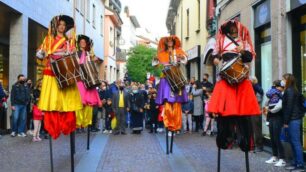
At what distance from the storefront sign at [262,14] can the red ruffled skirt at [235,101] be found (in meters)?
6.56

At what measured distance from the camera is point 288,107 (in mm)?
9453

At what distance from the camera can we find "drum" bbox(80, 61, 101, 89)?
34.5 ft

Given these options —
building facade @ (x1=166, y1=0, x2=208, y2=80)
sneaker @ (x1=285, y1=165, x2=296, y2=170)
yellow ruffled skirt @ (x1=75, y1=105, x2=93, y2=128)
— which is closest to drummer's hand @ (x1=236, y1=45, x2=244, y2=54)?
sneaker @ (x1=285, y1=165, x2=296, y2=170)

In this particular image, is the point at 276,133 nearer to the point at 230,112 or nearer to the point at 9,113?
the point at 230,112

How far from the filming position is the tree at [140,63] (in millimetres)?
56500

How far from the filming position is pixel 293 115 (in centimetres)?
957

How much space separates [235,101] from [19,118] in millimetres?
10849

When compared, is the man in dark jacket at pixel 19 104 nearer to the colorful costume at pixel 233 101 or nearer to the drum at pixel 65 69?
the drum at pixel 65 69

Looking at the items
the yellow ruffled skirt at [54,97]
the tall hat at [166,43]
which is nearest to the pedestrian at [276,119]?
the tall hat at [166,43]

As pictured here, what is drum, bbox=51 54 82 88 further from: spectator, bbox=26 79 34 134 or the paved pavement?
spectator, bbox=26 79 34 134

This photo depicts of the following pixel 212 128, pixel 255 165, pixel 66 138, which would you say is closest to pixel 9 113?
pixel 66 138

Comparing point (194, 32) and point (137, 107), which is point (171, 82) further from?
point (194, 32)

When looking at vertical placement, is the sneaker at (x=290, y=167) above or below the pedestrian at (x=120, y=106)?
below

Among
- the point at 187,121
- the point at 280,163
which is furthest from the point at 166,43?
the point at 187,121
